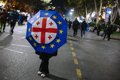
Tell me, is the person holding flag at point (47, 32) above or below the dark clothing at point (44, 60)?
above

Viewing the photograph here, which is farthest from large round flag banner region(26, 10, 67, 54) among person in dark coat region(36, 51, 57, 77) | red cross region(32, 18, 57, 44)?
person in dark coat region(36, 51, 57, 77)

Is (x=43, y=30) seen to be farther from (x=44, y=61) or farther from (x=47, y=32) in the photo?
(x=44, y=61)

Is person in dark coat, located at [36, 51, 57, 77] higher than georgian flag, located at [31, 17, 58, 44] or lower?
lower

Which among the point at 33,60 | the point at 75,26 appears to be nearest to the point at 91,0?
the point at 75,26

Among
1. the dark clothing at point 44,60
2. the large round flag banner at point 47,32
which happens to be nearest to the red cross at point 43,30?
the large round flag banner at point 47,32

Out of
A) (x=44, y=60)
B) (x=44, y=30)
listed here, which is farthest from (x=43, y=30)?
(x=44, y=60)

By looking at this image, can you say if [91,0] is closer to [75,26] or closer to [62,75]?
[75,26]

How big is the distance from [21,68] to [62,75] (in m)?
1.35

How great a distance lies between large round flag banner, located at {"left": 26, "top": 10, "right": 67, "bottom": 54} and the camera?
315 inches

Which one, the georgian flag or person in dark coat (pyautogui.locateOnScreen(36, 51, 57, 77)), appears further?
person in dark coat (pyautogui.locateOnScreen(36, 51, 57, 77))

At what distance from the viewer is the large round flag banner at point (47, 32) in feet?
26.3

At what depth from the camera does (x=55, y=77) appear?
845cm

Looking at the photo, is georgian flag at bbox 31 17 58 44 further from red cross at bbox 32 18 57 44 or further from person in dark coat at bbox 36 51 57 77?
person in dark coat at bbox 36 51 57 77

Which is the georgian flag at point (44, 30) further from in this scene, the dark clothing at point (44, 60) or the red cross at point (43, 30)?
the dark clothing at point (44, 60)
